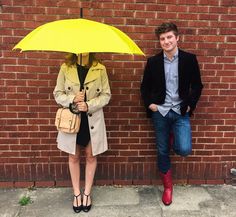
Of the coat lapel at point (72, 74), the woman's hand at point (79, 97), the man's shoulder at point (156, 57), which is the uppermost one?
the man's shoulder at point (156, 57)

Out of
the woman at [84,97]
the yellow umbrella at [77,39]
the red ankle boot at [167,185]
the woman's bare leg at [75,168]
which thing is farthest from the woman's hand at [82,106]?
the red ankle boot at [167,185]

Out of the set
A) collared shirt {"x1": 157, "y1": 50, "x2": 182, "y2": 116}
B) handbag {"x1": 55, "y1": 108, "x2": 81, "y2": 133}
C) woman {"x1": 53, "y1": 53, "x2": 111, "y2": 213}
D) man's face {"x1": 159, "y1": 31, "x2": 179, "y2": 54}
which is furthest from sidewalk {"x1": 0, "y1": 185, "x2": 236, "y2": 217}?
man's face {"x1": 159, "y1": 31, "x2": 179, "y2": 54}

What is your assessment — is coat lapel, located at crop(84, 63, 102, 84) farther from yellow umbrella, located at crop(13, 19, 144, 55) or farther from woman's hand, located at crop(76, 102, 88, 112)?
yellow umbrella, located at crop(13, 19, 144, 55)

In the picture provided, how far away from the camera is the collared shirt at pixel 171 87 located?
11.9 feet

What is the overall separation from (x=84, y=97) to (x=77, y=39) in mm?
746

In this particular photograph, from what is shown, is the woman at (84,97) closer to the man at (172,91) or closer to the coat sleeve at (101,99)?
the coat sleeve at (101,99)

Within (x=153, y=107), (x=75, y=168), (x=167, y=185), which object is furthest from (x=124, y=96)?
(x=167, y=185)

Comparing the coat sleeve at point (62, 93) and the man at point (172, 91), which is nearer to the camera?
the coat sleeve at point (62, 93)

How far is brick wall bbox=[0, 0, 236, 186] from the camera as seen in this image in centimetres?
385

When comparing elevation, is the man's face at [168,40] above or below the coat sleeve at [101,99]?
above

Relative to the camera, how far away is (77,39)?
9.24 feet

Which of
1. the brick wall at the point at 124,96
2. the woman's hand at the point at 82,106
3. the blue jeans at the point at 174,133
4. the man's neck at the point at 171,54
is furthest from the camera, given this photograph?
the brick wall at the point at 124,96

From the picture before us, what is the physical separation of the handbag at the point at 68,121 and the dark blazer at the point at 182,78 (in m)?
0.89

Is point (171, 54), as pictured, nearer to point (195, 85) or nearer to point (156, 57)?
point (156, 57)
